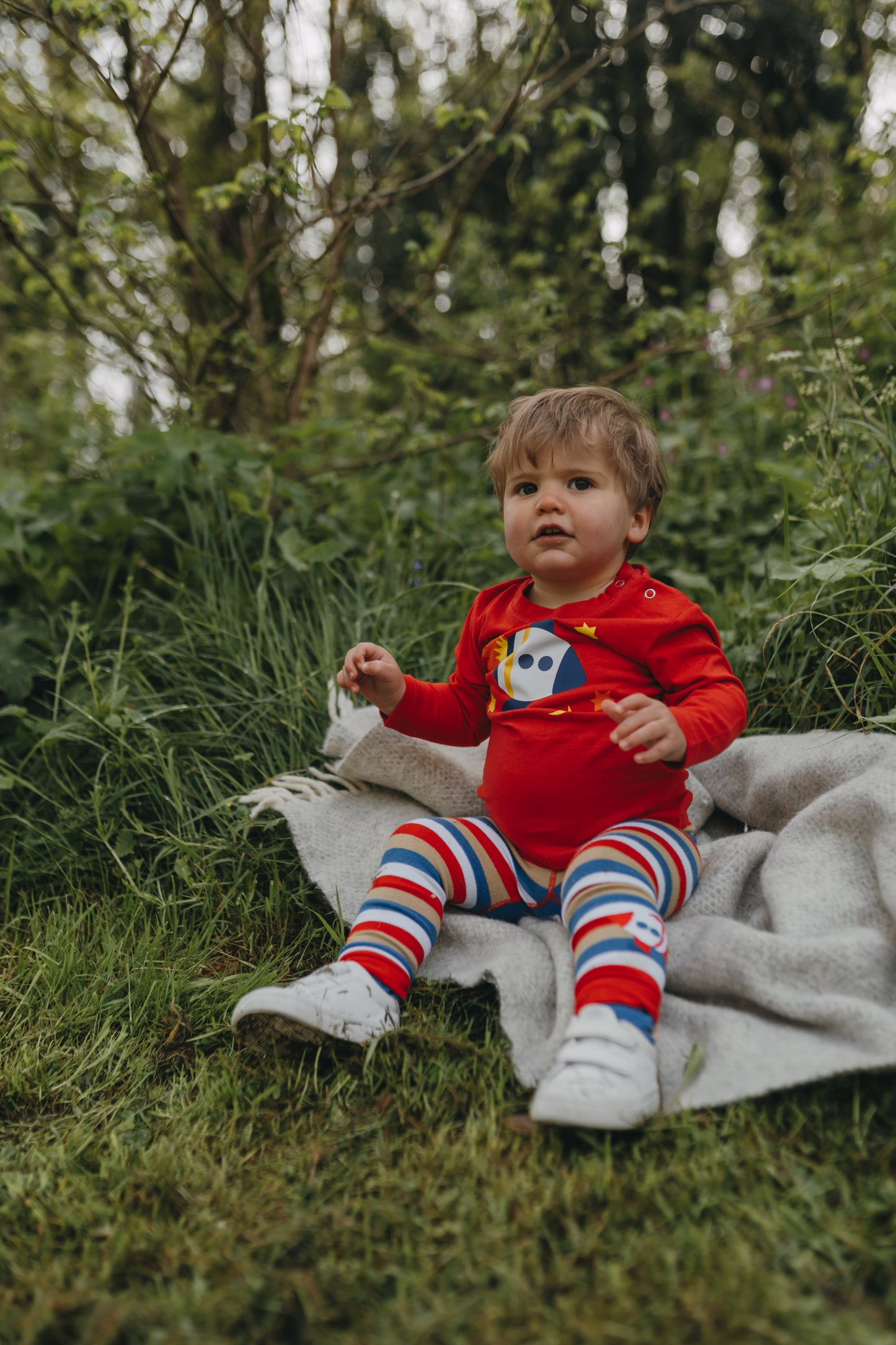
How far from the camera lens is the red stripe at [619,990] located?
1.28 metres

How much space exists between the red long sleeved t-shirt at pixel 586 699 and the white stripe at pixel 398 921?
0.24 meters

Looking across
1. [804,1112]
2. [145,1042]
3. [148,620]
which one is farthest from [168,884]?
[804,1112]

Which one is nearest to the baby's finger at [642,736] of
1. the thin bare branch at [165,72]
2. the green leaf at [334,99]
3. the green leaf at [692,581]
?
the green leaf at [692,581]

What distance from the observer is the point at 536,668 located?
5.57ft

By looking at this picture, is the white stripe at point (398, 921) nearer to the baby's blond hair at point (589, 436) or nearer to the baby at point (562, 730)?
the baby at point (562, 730)

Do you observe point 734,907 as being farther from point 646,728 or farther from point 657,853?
point 646,728

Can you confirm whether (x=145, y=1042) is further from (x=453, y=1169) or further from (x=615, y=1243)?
(x=615, y=1243)

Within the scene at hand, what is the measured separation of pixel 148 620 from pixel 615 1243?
6.71ft

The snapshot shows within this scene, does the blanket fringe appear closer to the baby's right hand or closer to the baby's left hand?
the baby's right hand

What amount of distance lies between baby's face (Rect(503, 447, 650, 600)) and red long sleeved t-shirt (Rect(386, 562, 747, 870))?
0.31 feet

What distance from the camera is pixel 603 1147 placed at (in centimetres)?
115

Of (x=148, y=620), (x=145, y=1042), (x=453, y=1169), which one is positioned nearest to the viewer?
(x=453, y=1169)

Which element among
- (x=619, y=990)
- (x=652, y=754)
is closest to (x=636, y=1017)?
(x=619, y=990)

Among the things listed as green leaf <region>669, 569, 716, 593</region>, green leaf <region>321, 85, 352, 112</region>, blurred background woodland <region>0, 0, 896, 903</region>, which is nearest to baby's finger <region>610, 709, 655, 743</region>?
blurred background woodland <region>0, 0, 896, 903</region>
